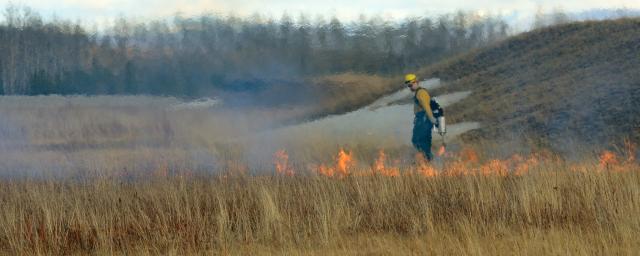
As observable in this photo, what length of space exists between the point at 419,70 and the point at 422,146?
23384 mm

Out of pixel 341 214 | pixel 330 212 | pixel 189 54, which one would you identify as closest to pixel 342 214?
pixel 341 214

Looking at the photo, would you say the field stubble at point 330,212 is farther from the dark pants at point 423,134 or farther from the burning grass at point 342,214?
the dark pants at point 423,134

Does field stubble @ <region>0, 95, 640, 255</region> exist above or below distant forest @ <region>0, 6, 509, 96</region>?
below

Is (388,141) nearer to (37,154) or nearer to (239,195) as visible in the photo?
(37,154)

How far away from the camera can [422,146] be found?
21234mm

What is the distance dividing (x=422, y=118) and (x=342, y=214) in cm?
870

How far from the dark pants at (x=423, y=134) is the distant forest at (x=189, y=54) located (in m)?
9.52

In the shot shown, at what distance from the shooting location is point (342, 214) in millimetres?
12812

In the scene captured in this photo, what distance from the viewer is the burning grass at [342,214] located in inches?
452

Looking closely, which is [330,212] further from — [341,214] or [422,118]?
[422,118]

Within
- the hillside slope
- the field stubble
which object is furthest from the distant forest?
the field stubble

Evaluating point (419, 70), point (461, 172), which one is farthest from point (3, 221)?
point (419, 70)

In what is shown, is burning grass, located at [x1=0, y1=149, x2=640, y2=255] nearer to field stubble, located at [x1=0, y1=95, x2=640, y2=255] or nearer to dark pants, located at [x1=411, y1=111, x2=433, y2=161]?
field stubble, located at [x1=0, y1=95, x2=640, y2=255]

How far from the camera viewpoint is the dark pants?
69.4 ft
